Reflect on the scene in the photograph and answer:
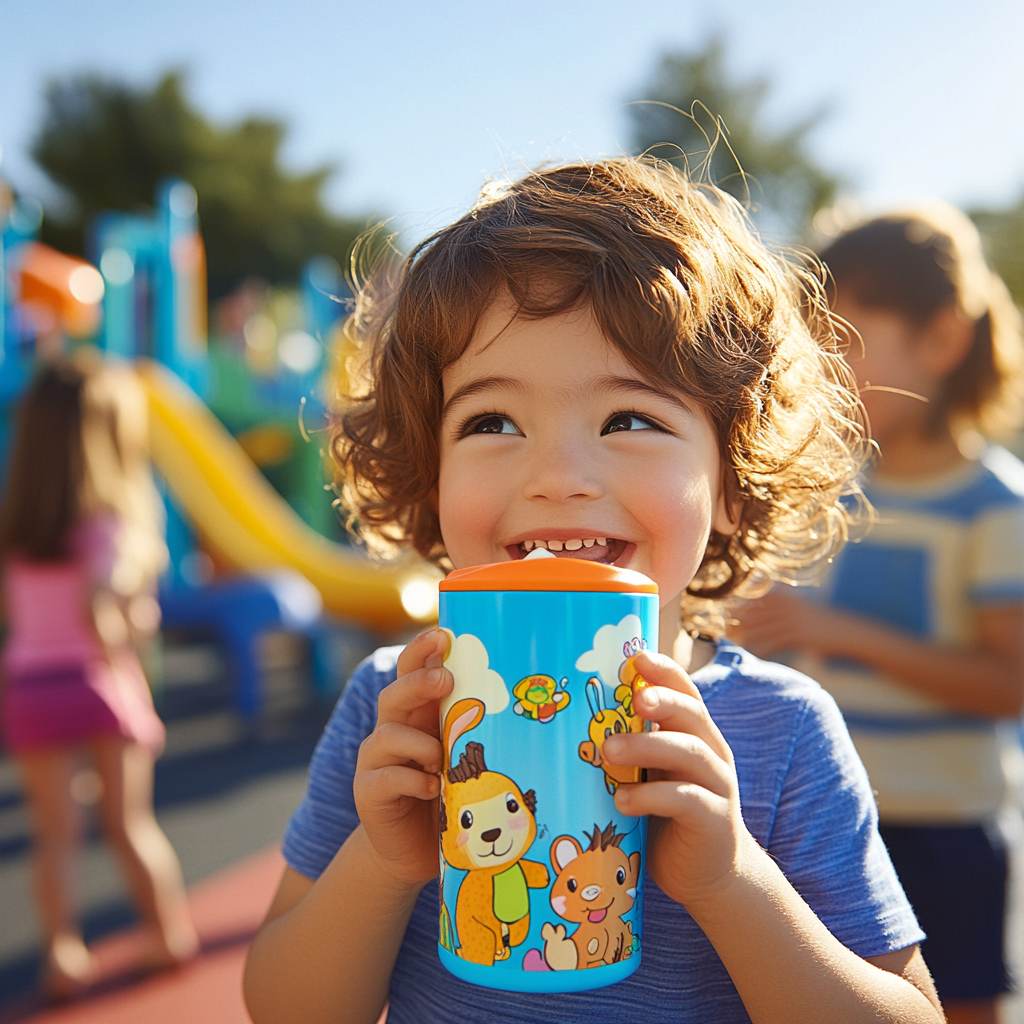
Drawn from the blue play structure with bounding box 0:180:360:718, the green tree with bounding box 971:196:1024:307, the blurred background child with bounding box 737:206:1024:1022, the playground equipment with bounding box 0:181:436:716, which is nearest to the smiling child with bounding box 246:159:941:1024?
the blurred background child with bounding box 737:206:1024:1022

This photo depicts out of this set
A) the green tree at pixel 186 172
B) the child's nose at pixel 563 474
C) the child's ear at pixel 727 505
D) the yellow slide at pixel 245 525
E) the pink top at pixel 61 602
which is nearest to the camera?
the child's nose at pixel 563 474

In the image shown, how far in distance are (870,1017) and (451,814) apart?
0.49 metres

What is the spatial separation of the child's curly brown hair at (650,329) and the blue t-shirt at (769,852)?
0.98 ft

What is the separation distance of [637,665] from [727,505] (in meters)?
0.49

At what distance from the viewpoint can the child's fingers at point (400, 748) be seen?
2.89 ft

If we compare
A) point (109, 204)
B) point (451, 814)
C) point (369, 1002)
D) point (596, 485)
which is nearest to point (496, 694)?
point (451, 814)

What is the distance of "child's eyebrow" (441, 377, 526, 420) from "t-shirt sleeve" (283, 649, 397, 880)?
1.20 feet

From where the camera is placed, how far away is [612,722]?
82cm

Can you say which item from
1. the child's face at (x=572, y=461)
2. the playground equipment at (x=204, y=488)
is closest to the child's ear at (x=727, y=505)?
the child's face at (x=572, y=461)

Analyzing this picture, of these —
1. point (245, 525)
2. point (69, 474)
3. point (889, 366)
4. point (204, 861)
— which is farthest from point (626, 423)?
point (245, 525)

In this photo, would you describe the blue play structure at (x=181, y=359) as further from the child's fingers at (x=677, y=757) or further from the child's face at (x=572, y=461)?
the child's fingers at (x=677, y=757)

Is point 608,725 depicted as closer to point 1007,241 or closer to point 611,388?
point 611,388

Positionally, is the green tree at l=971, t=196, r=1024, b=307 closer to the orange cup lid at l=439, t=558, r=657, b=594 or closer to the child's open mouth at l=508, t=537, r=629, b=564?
the child's open mouth at l=508, t=537, r=629, b=564

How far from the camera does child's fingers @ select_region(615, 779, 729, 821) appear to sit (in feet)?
2.67
